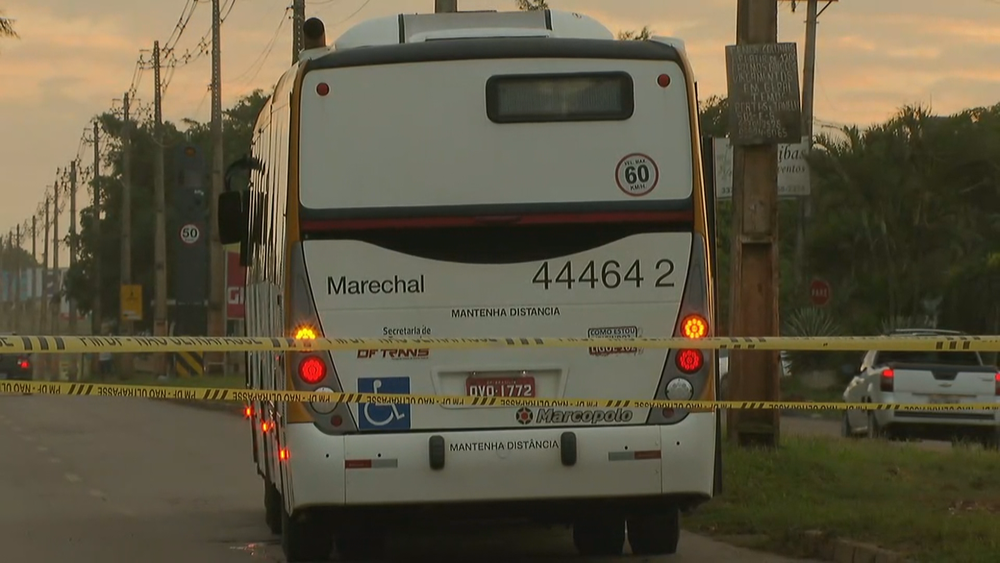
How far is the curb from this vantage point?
10.5 metres

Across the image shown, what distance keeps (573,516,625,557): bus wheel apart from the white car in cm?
1185

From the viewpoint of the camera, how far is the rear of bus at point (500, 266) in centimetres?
999

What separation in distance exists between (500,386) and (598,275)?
2.63 feet

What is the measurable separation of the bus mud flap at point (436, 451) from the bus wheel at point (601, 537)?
234 cm

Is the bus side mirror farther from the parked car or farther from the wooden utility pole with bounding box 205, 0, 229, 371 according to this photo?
the parked car

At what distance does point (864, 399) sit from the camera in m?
25.0

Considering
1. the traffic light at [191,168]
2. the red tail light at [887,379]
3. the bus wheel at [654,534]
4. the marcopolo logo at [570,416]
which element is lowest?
the bus wheel at [654,534]

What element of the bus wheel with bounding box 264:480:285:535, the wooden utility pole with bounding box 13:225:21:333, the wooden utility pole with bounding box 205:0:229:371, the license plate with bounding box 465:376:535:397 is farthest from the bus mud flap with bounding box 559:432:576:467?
the wooden utility pole with bounding box 13:225:21:333

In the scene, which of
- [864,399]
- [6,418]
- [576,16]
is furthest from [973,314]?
[576,16]

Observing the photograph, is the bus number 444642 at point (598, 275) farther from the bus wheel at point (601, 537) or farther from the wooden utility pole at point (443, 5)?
the wooden utility pole at point (443, 5)

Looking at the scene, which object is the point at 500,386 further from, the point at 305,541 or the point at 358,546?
the point at 358,546

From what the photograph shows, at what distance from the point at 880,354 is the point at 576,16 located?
14.3 meters

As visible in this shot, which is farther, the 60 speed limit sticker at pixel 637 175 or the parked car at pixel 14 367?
the parked car at pixel 14 367

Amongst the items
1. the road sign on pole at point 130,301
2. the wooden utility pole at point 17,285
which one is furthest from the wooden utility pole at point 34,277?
the road sign on pole at point 130,301
